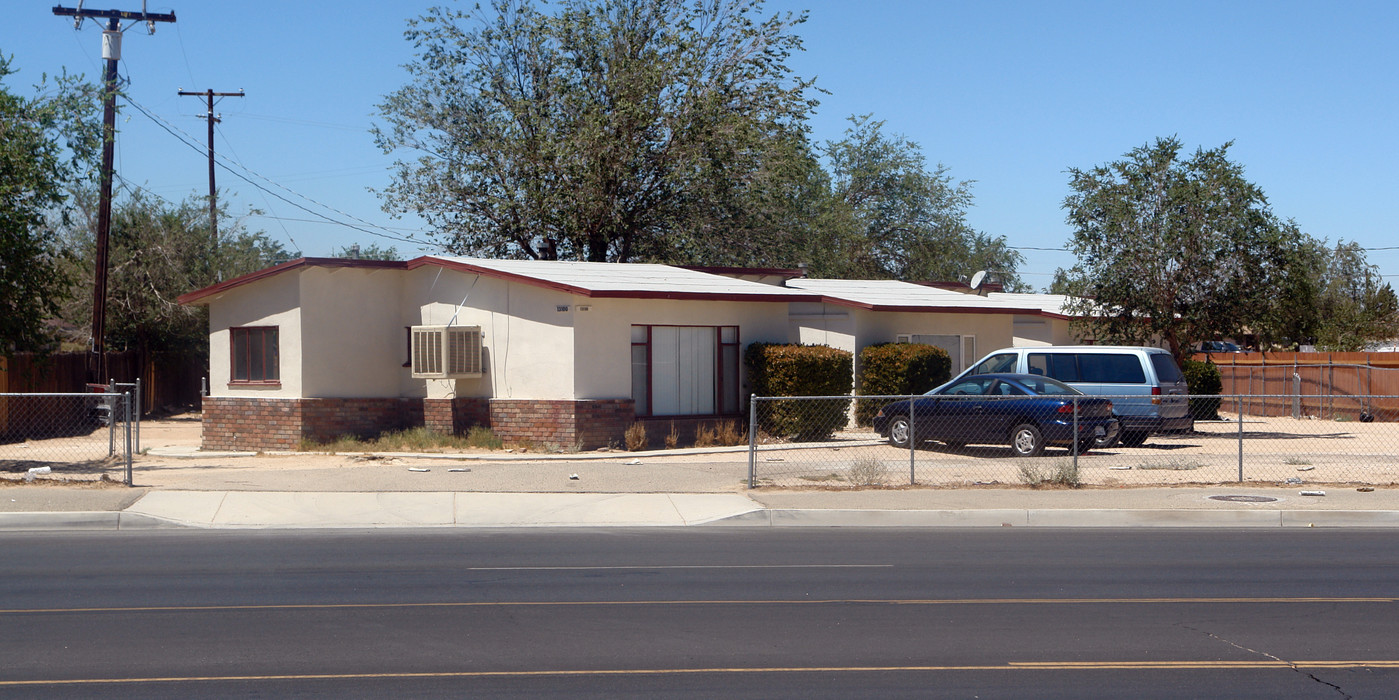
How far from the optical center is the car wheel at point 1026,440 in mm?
19250

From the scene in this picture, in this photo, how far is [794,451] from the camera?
2058cm

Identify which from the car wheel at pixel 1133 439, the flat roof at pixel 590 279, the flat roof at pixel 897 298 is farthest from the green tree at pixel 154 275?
the car wheel at pixel 1133 439

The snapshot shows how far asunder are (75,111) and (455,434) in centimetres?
829

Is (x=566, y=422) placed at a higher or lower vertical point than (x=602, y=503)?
higher

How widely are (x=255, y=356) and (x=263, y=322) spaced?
769mm

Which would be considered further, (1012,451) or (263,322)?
(263,322)

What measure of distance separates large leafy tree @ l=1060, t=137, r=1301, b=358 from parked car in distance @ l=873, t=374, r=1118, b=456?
23.8 ft

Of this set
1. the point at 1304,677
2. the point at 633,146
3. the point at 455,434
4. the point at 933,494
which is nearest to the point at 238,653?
the point at 1304,677

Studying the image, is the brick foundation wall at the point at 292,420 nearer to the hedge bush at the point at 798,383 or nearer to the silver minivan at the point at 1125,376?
the hedge bush at the point at 798,383

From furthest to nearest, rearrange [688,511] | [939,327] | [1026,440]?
[939,327] → [1026,440] → [688,511]

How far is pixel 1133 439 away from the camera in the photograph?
21750 millimetres

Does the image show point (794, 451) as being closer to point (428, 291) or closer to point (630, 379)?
point (630, 379)

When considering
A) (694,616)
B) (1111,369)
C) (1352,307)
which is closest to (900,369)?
(1111,369)

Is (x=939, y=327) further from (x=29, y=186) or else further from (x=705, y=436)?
(x=29, y=186)
